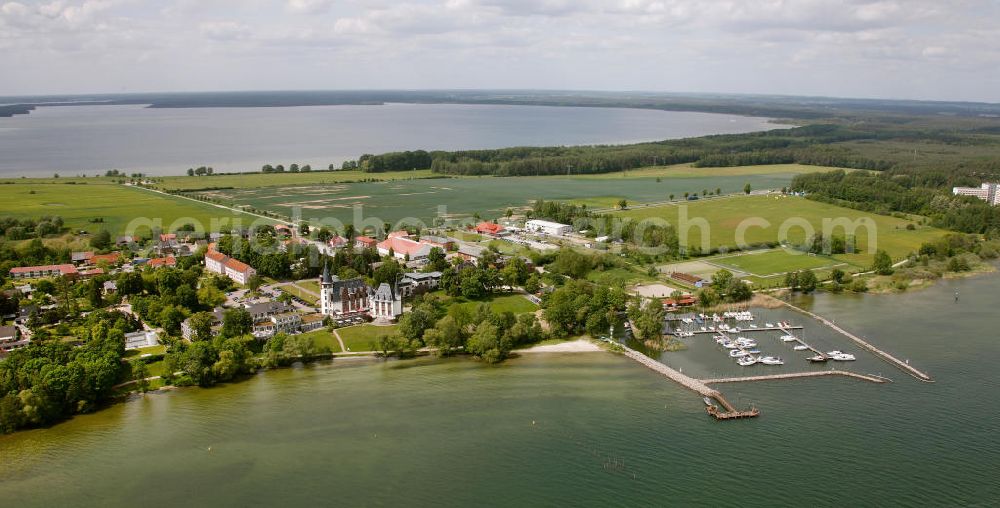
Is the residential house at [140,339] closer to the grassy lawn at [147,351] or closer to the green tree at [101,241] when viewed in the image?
the grassy lawn at [147,351]

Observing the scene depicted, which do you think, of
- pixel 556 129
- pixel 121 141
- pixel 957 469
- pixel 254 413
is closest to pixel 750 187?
pixel 957 469

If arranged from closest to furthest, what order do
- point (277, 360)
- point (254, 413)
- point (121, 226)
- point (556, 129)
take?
point (254, 413)
point (277, 360)
point (121, 226)
point (556, 129)

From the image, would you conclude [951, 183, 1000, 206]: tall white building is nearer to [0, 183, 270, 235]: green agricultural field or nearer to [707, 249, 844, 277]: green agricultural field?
[707, 249, 844, 277]: green agricultural field

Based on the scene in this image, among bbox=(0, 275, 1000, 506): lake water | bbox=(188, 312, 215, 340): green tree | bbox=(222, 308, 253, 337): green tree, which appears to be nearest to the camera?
bbox=(0, 275, 1000, 506): lake water

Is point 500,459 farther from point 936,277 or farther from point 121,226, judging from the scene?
point 121,226

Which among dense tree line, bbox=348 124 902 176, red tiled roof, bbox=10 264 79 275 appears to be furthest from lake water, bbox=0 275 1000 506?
dense tree line, bbox=348 124 902 176

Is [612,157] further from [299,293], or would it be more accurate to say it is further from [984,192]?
[299,293]

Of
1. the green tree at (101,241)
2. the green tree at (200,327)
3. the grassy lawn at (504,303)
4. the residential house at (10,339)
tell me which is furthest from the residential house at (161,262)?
the grassy lawn at (504,303)
